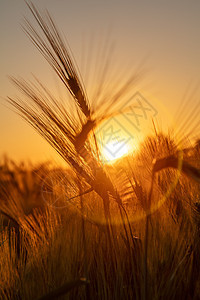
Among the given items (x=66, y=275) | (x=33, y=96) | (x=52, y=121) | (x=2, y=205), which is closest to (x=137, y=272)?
(x=66, y=275)

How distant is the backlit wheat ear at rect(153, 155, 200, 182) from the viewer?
2.08ft

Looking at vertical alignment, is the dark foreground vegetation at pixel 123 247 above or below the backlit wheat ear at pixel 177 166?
below

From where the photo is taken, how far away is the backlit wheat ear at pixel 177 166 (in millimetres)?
633

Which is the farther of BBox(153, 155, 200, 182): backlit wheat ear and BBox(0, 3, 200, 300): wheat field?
BBox(0, 3, 200, 300): wheat field

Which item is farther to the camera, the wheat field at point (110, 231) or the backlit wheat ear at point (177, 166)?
the wheat field at point (110, 231)

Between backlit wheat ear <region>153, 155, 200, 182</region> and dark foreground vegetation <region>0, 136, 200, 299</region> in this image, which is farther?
dark foreground vegetation <region>0, 136, 200, 299</region>

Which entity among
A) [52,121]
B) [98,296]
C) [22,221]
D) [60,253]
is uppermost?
[52,121]

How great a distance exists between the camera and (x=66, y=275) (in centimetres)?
115

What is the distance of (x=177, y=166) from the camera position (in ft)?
2.34

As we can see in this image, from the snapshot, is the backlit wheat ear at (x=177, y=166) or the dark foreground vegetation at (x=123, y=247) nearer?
the backlit wheat ear at (x=177, y=166)

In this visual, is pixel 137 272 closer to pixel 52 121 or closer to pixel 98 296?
pixel 98 296

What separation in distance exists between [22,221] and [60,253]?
0.36m

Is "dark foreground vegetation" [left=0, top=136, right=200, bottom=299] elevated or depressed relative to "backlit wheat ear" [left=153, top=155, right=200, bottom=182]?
depressed

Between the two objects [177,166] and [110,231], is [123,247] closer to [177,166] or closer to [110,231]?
[110,231]
